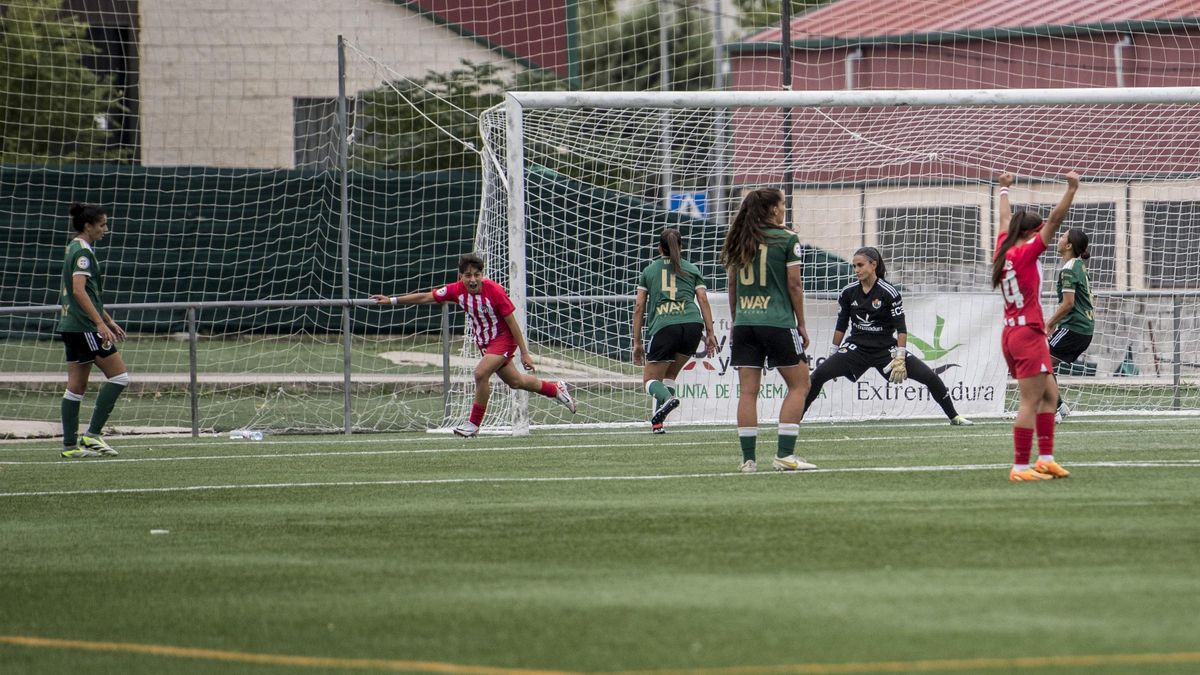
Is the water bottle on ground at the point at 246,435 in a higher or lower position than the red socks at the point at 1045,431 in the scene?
lower

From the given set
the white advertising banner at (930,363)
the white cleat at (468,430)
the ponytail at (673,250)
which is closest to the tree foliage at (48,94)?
the white cleat at (468,430)

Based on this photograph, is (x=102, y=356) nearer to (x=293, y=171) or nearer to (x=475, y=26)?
(x=293, y=171)

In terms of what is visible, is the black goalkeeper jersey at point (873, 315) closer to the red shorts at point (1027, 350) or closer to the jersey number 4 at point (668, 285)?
the jersey number 4 at point (668, 285)

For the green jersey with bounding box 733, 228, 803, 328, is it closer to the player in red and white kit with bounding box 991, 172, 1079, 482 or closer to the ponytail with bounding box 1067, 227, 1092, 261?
the player in red and white kit with bounding box 991, 172, 1079, 482

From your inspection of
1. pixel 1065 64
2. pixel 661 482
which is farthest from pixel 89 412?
pixel 1065 64

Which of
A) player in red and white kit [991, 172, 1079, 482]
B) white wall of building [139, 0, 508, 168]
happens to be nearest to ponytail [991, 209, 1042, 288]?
player in red and white kit [991, 172, 1079, 482]

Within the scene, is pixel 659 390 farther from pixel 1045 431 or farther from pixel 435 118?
pixel 435 118

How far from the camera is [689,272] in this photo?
15.2 metres

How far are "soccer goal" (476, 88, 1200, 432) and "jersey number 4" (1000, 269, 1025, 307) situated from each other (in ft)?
19.6

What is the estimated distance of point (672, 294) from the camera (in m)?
15.2

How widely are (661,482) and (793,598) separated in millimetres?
4452

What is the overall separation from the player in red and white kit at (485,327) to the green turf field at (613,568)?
338 centimetres

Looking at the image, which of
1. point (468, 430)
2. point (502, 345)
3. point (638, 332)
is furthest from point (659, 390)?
point (468, 430)

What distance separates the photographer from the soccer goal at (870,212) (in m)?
16.7
